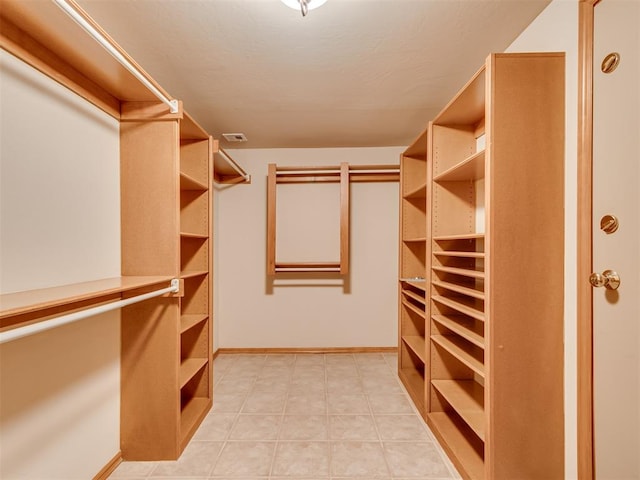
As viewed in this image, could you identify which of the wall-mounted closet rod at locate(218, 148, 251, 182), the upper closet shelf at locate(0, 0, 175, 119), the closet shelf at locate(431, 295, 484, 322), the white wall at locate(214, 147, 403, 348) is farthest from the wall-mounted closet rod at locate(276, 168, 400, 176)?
the upper closet shelf at locate(0, 0, 175, 119)

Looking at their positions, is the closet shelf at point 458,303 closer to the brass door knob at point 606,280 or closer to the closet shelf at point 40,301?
the brass door knob at point 606,280

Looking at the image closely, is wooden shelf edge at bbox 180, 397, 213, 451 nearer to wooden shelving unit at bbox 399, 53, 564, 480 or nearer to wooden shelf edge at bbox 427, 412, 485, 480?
wooden shelf edge at bbox 427, 412, 485, 480

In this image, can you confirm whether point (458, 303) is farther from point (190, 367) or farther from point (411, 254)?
point (190, 367)

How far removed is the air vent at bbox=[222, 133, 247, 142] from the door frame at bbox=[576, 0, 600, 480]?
251 centimetres

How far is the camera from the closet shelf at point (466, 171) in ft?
4.99

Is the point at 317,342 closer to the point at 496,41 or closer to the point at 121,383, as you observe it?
the point at 121,383

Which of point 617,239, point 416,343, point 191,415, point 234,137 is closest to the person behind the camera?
point 617,239

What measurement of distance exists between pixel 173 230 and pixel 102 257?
34 centimetres

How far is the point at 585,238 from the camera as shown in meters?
1.20

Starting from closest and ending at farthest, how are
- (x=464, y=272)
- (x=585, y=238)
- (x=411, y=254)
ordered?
(x=585, y=238) → (x=464, y=272) → (x=411, y=254)

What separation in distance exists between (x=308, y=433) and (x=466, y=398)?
0.98 metres

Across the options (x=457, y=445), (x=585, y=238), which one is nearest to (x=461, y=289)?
(x=585, y=238)

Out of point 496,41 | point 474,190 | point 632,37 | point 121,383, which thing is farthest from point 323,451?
point 496,41

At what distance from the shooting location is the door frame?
46.4 inches
